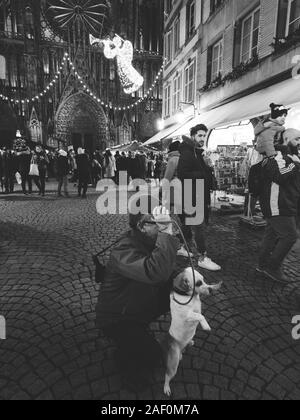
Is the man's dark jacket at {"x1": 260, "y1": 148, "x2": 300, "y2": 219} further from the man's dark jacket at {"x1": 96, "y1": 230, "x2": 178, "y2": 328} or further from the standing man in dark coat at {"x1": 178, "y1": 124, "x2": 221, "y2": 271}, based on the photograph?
the man's dark jacket at {"x1": 96, "y1": 230, "x2": 178, "y2": 328}

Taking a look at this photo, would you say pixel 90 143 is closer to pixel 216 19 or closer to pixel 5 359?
pixel 216 19

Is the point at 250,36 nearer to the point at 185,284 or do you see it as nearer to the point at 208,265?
the point at 208,265

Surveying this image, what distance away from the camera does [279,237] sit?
3.73 m

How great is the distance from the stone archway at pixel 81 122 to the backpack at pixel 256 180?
90.8 feet

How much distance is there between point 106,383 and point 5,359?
3.04ft

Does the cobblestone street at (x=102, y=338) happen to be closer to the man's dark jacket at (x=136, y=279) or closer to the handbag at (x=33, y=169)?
the man's dark jacket at (x=136, y=279)

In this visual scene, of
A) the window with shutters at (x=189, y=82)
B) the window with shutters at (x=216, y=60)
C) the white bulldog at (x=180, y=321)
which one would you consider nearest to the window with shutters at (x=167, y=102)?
the window with shutters at (x=189, y=82)

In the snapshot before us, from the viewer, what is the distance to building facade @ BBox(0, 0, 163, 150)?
2820 centimetres

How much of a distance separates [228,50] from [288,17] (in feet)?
10.6

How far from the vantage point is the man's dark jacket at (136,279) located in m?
1.93

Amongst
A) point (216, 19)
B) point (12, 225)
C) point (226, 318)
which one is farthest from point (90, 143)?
point (226, 318)

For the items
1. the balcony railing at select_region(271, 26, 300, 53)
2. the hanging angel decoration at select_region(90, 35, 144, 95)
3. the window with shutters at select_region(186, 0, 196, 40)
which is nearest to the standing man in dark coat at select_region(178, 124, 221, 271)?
the balcony railing at select_region(271, 26, 300, 53)

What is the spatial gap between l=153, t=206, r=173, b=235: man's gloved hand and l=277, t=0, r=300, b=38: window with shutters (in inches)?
353

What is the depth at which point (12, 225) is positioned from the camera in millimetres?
6719
